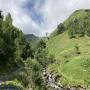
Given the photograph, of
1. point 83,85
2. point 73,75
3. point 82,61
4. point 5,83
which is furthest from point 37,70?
point 82,61

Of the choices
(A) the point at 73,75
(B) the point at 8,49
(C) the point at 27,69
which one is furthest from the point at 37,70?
(A) the point at 73,75

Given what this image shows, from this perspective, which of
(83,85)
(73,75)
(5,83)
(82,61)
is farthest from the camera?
(82,61)

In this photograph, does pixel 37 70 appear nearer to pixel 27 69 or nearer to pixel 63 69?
pixel 27 69

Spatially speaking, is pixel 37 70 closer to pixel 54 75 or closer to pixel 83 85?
pixel 83 85

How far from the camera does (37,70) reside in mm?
86688

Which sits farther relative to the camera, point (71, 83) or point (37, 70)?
point (71, 83)

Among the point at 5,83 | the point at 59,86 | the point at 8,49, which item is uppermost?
the point at 8,49

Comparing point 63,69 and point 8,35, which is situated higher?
point 8,35

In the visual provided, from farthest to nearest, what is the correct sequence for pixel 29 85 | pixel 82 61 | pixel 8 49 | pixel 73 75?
pixel 82 61 → pixel 73 75 → pixel 8 49 → pixel 29 85

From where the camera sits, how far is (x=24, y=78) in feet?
278

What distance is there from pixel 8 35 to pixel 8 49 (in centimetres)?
708

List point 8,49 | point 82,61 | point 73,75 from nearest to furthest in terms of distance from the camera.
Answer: point 8,49, point 73,75, point 82,61

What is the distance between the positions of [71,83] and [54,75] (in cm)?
3054

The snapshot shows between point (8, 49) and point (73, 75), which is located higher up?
point (8, 49)
